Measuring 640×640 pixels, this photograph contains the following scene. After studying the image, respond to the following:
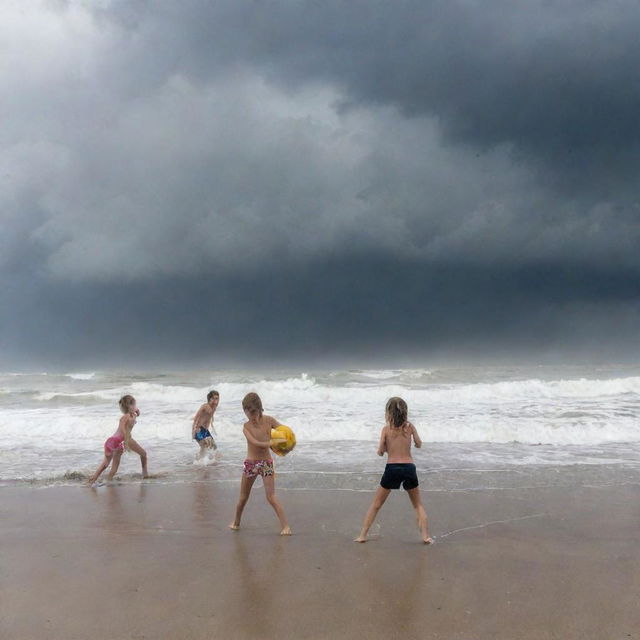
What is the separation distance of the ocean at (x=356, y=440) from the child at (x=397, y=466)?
2.46m

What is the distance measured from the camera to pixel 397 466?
224 inches

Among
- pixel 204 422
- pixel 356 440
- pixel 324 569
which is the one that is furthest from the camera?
pixel 356 440

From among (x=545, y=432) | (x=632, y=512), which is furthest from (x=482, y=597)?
(x=545, y=432)

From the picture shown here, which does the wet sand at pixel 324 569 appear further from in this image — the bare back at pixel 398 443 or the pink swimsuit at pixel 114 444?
the pink swimsuit at pixel 114 444

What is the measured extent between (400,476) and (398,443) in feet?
1.07

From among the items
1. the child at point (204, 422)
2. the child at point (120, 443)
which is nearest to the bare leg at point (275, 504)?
the child at point (120, 443)

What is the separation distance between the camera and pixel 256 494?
7.83 metres

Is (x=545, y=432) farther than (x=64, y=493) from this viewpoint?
Yes

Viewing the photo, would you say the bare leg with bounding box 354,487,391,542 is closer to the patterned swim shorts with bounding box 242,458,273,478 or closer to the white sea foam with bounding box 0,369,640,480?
the patterned swim shorts with bounding box 242,458,273,478

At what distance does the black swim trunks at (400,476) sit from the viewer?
18.5 feet

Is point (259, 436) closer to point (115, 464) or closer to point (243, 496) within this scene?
point (243, 496)

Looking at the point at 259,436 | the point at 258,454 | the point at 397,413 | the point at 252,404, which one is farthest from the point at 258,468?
the point at 397,413

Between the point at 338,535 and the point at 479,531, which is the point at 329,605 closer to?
the point at 338,535

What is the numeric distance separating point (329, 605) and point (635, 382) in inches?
1152
